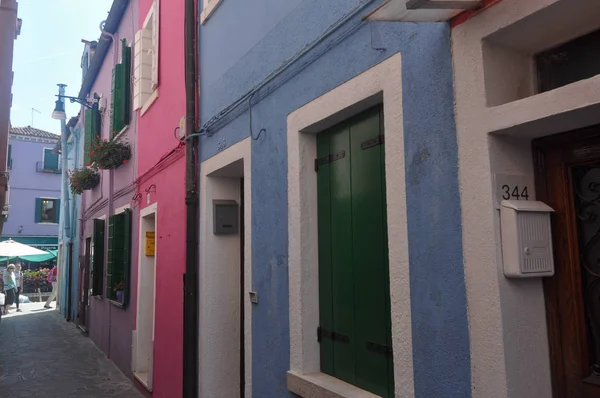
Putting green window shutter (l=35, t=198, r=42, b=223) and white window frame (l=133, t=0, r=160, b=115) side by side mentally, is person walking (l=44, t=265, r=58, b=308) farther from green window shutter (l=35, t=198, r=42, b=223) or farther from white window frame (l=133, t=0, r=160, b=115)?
white window frame (l=133, t=0, r=160, b=115)

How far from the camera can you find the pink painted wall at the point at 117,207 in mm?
8695

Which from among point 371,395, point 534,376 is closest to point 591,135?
point 534,376

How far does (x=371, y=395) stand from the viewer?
122 inches

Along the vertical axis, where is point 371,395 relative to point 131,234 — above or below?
below

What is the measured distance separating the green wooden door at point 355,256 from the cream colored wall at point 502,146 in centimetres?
84

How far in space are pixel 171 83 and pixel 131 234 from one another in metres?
3.19

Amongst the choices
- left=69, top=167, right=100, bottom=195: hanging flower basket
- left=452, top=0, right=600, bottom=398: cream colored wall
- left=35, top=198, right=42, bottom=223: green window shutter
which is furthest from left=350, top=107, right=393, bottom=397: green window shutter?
left=35, top=198, right=42, bottom=223: green window shutter

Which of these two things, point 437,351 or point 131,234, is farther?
point 131,234

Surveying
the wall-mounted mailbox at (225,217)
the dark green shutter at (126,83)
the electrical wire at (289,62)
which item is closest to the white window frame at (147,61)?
the dark green shutter at (126,83)

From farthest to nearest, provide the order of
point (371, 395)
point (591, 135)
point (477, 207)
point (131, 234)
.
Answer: point (131, 234), point (371, 395), point (477, 207), point (591, 135)

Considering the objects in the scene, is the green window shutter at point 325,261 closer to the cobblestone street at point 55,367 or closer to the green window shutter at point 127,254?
the cobblestone street at point 55,367

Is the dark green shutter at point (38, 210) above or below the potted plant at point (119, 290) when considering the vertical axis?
above

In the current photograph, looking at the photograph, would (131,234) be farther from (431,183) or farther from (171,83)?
(431,183)

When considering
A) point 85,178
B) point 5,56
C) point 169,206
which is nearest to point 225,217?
point 169,206
